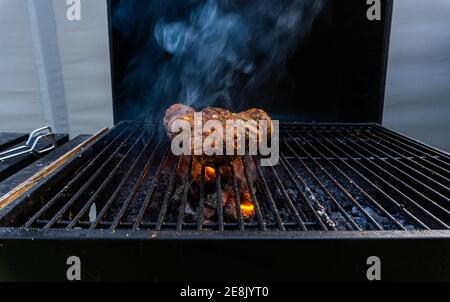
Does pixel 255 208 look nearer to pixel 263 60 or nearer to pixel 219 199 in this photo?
pixel 219 199

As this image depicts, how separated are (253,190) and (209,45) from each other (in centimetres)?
166

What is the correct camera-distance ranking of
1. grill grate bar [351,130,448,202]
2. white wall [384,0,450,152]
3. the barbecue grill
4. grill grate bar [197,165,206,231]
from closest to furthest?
the barbecue grill, grill grate bar [197,165,206,231], grill grate bar [351,130,448,202], white wall [384,0,450,152]

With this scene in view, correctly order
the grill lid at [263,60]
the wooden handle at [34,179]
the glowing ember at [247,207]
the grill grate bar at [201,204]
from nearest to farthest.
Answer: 1. the grill grate bar at [201,204]
2. the wooden handle at [34,179]
3. the glowing ember at [247,207]
4. the grill lid at [263,60]

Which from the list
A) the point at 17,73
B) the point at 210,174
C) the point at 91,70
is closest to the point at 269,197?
the point at 210,174

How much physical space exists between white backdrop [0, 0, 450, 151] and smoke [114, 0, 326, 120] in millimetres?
1073

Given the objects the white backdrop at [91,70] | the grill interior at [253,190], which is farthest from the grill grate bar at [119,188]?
the white backdrop at [91,70]

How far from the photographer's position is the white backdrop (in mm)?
3549

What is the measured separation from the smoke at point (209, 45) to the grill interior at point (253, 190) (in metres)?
0.59

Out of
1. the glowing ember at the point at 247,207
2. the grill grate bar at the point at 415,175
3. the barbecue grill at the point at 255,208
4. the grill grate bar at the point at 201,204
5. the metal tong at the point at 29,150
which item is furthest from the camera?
the metal tong at the point at 29,150

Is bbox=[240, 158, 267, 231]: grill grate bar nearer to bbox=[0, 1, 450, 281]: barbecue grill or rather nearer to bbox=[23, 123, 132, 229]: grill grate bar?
bbox=[0, 1, 450, 281]: barbecue grill

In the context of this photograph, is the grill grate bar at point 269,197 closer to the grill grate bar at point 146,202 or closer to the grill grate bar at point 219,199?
the grill grate bar at point 219,199

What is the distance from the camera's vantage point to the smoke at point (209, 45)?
109 inches

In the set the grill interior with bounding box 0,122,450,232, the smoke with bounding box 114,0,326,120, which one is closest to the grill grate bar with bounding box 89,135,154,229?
the grill interior with bounding box 0,122,450,232

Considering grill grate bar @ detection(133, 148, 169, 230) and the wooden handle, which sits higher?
Result: the wooden handle
